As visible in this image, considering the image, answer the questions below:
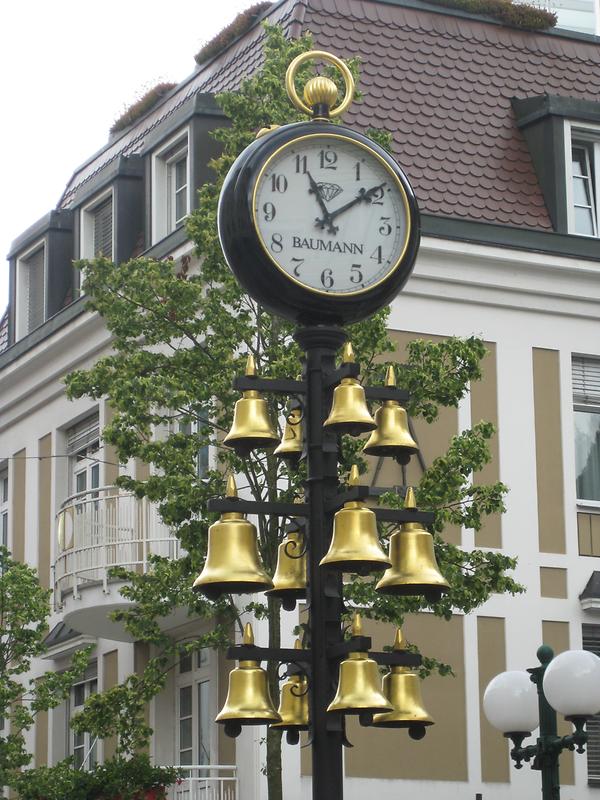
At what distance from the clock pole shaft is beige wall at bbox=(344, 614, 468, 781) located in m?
13.8

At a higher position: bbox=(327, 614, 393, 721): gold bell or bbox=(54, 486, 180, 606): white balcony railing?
bbox=(54, 486, 180, 606): white balcony railing

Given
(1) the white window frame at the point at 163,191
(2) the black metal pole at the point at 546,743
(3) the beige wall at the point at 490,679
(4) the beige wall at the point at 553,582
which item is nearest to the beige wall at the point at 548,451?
(4) the beige wall at the point at 553,582

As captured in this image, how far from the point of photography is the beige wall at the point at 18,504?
30438 mm

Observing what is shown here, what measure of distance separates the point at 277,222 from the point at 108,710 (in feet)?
33.0

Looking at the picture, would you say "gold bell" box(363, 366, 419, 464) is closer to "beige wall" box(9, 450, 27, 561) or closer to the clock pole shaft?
the clock pole shaft

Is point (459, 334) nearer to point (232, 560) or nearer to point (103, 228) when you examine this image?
point (103, 228)

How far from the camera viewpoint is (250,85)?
18219mm

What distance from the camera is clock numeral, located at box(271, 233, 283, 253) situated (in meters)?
8.89

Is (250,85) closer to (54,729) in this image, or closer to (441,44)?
(441,44)

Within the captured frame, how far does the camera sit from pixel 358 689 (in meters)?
8.09

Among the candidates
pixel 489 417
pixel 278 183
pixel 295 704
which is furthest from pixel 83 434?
pixel 295 704

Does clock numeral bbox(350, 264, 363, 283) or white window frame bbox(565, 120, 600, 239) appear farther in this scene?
white window frame bbox(565, 120, 600, 239)

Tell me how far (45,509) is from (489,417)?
802 cm

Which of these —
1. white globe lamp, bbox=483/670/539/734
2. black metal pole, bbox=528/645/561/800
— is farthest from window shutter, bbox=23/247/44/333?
black metal pole, bbox=528/645/561/800
